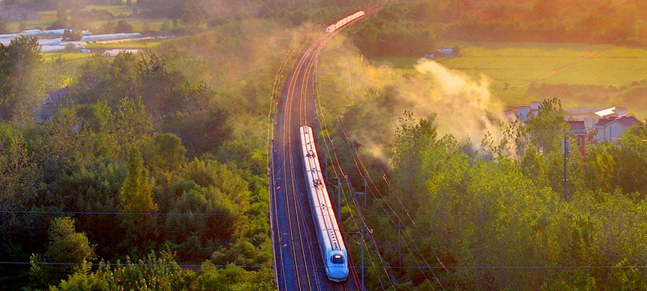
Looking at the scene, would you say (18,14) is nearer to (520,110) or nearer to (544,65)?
(544,65)

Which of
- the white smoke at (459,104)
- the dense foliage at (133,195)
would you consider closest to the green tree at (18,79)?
the dense foliage at (133,195)

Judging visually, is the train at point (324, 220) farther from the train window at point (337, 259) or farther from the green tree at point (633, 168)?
the green tree at point (633, 168)

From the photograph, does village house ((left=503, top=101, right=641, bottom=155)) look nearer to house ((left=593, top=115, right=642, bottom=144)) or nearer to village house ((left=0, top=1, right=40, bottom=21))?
house ((left=593, top=115, right=642, bottom=144))

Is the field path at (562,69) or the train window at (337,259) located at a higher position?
the field path at (562,69)

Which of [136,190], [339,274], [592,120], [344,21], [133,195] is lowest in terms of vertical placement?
[339,274]

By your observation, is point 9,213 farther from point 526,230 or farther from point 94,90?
point 94,90

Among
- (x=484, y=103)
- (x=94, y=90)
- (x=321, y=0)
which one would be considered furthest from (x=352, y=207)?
(x=321, y=0)

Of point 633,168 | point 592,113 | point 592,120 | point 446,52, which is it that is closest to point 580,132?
point 592,120
